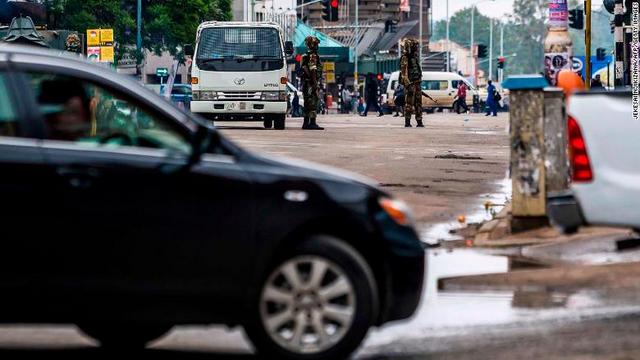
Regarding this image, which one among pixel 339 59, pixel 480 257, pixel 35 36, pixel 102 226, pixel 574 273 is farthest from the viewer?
pixel 339 59

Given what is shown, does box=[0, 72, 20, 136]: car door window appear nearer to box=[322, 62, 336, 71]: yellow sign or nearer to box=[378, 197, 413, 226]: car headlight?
box=[378, 197, 413, 226]: car headlight

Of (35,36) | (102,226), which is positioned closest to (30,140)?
(102,226)

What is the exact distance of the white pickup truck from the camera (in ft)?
36.6

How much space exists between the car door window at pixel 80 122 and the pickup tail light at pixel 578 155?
3334 millimetres

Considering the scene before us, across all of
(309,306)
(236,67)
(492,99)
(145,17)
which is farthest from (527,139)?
(145,17)

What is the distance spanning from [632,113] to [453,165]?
13830mm

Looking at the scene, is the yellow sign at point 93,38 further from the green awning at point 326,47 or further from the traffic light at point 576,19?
the green awning at point 326,47

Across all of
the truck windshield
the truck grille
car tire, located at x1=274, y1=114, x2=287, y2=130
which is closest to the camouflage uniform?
car tire, located at x1=274, y1=114, x2=287, y2=130

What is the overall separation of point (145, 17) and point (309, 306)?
88780 millimetres

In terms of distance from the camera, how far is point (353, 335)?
859 cm

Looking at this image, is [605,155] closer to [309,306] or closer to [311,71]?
[309,306]

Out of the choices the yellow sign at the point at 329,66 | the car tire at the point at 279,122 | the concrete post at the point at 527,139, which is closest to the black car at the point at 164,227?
the concrete post at the point at 527,139

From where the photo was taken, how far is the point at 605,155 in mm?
11172

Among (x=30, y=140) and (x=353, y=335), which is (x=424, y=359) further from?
(x=30, y=140)
